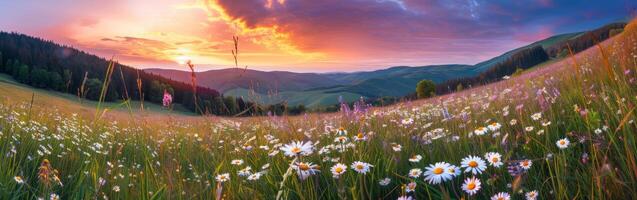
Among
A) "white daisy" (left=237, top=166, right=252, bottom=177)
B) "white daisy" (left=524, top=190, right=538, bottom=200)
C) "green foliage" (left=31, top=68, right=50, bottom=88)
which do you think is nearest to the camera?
"white daisy" (left=524, top=190, right=538, bottom=200)

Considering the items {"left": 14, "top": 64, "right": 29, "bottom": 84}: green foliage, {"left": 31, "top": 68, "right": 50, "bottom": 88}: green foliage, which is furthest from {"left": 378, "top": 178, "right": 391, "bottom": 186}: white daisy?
{"left": 14, "top": 64, "right": 29, "bottom": 84}: green foliage

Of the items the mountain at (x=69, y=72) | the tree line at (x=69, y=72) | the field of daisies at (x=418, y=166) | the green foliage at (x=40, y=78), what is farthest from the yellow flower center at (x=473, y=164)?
the green foliage at (x=40, y=78)

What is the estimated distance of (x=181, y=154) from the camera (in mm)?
6117

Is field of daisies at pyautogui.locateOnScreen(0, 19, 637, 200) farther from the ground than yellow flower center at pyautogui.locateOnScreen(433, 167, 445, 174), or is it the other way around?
yellow flower center at pyautogui.locateOnScreen(433, 167, 445, 174)

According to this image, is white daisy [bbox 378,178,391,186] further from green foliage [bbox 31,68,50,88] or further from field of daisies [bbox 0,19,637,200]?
green foliage [bbox 31,68,50,88]

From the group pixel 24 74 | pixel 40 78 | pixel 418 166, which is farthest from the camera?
pixel 24 74

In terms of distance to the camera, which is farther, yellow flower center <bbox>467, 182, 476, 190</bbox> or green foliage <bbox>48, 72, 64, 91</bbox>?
green foliage <bbox>48, 72, 64, 91</bbox>

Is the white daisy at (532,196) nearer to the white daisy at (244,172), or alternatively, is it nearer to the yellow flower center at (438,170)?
the yellow flower center at (438,170)

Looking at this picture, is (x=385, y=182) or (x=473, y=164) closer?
(x=473, y=164)

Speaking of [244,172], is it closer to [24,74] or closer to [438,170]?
[438,170]

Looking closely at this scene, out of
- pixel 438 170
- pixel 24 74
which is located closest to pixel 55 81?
pixel 24 74

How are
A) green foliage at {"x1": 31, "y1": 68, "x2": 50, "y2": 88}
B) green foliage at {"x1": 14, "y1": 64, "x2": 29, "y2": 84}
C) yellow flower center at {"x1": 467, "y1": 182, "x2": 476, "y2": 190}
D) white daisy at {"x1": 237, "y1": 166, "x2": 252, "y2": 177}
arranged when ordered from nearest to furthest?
yellow flower center at {"x1": 467, "y1": 182, "x2": 476, "y2": 190} → white daisy at {"x1": 237, "y1": 166, "x2": 252, "y2": 177} → green foliage at {"x1": 31, "y1": 68, "x2": 50, "y2": 88} → green foliage at {"x1": 14, "y1": 64, "x2": 29, "y2": 84}

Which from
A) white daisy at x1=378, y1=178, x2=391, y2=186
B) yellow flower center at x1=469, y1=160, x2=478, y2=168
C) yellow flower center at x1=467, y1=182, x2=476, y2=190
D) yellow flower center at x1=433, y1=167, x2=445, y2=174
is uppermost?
yellow flower center at x1=469, y1=160, x2=478, y2=168

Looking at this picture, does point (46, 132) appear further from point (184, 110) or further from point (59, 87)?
point (59, 87)
